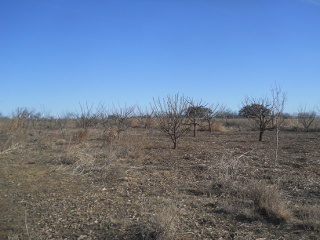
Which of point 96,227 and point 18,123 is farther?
point 18,123

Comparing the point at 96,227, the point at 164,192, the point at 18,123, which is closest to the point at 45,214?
the point at 96,227

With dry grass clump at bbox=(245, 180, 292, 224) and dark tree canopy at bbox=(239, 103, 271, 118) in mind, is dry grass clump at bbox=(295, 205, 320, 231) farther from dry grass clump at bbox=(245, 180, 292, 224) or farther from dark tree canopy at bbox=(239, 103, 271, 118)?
dark tree canopy at bbox=(239, 103, 271, 118)

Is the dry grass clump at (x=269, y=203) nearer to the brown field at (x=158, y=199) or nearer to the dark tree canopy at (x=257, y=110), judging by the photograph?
the brown field at (x=158, y=199)

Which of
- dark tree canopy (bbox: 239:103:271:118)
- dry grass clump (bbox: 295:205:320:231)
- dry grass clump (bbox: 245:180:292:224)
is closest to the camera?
dry grass clump (bbox: 295:205:320:231)

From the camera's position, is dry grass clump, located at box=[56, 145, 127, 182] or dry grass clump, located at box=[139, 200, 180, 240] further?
dry grass clump, located at box=[56, 145, 127, 182]

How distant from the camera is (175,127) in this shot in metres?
13.0

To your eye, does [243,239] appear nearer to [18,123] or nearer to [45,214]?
[45,214]

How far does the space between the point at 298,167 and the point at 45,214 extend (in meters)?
7.57

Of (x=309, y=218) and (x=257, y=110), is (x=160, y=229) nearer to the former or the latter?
(x=309, y=218)

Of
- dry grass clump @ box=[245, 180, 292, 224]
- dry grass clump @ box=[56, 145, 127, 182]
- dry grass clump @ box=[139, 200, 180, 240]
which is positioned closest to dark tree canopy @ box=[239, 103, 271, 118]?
dry grass clump @ box=[56, 145, 127, 182]

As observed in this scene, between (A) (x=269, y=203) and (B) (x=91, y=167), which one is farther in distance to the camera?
(B) (x=91, y=167)

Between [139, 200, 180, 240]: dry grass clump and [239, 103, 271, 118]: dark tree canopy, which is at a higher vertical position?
[239, 103, 271, 118]: dark tree canopy

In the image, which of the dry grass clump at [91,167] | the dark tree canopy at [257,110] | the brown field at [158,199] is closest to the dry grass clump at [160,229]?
the brown field at [158,199]

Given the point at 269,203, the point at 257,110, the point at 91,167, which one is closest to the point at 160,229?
the point at 269,203
